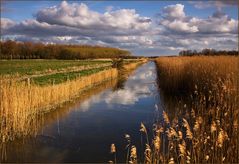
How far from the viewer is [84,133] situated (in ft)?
30.9

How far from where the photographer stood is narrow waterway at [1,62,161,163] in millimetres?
7400

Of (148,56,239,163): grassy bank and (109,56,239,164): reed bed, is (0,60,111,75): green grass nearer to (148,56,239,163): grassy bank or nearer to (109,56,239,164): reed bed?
(109,56,239,164): reed bed

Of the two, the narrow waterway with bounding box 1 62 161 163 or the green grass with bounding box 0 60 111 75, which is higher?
the green grass with bounding box 0 60 111 75

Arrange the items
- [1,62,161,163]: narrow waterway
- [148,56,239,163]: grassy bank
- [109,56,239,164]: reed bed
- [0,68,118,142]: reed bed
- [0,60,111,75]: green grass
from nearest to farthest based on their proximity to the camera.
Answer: [148,56,239,163]: grassy bank, [109,56,239,164]: reed bed, [1,62,161,163]: narrow waterway, [0,68,118,142]: reed bed, [0,60,111,75]: green grass

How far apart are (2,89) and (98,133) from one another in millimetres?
Answer: 2984

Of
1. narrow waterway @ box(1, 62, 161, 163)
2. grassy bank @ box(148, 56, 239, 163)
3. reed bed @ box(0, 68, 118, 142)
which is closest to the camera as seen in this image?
grassy bank @ box(148, 56, 239, 163)

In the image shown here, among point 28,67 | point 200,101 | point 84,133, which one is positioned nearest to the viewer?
point 200,101

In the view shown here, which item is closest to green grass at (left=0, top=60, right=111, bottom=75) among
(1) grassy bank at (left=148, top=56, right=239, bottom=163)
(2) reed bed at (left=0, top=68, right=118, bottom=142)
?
(2) reed bed at (left=0, top=68, right=118, bottom=142)

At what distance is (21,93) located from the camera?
969 cm

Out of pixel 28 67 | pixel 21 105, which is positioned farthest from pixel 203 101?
pixel 28 67

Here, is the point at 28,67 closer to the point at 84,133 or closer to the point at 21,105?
the point at 21,105

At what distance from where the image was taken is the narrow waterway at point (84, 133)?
7.40 m

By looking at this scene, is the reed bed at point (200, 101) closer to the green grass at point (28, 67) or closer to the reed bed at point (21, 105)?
the reed bed at point (21, 105)

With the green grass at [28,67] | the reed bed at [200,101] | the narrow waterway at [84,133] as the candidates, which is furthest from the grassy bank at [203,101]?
the green grass at [28,67]
